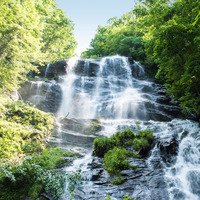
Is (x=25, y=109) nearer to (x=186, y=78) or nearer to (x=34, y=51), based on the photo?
(x=34, y=51)

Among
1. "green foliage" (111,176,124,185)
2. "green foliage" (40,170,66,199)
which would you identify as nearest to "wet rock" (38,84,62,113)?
"green foliage" (40,170,66,199)

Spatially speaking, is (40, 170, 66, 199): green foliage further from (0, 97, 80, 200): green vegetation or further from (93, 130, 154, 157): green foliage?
(93, 130, 154, 157): green foliage

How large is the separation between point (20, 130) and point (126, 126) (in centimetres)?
666

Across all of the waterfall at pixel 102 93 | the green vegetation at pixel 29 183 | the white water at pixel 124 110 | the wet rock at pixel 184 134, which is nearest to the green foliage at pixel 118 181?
the white water at pixel 124 110

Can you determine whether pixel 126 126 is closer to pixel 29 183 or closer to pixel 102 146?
pixel 102 146

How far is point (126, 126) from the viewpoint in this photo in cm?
1068

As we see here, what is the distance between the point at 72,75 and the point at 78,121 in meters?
10.4

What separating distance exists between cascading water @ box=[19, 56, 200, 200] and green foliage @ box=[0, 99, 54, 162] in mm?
1238

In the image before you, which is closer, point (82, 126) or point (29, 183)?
point (29, 183)

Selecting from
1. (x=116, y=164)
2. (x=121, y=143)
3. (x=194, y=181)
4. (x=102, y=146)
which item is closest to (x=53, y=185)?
(x=116, y=164)

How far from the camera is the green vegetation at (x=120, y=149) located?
18.1 feet

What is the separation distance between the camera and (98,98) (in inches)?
661

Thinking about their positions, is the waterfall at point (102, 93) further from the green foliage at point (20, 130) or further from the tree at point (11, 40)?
the tree at point (11, 40)

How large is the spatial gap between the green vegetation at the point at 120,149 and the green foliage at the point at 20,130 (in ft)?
10.6
